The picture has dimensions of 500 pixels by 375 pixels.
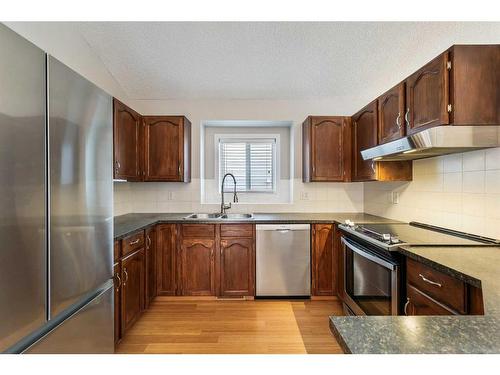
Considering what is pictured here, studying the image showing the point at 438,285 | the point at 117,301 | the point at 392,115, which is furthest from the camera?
the point at 392,115

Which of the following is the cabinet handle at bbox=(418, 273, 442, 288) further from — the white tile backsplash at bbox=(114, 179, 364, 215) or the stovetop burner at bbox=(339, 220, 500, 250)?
the white tile backsplash at bbox=(114, 179, 364, 215)

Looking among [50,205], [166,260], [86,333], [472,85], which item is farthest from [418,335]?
[166,260]

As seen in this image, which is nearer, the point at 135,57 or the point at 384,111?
the point at 384,111

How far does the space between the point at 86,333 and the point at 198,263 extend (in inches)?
60.3

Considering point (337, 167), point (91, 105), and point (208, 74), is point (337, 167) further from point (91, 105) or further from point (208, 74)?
point (91, 105)

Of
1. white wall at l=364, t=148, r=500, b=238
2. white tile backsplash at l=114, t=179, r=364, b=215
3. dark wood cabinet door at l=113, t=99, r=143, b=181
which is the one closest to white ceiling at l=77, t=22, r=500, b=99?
dark wood cabinet door at l=113, t=99, r=143, b=181

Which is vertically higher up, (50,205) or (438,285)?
(50,205)

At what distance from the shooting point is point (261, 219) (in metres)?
2.85

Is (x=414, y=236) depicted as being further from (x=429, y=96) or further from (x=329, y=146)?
(x=329, y=146)

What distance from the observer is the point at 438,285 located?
1.30 m

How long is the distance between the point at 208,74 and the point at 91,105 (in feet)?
6.04

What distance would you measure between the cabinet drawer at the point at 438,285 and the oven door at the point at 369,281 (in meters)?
0.13

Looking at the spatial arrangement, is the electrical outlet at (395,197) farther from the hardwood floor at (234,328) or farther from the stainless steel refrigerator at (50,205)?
the stainless steel refrigerator at (50,205)
